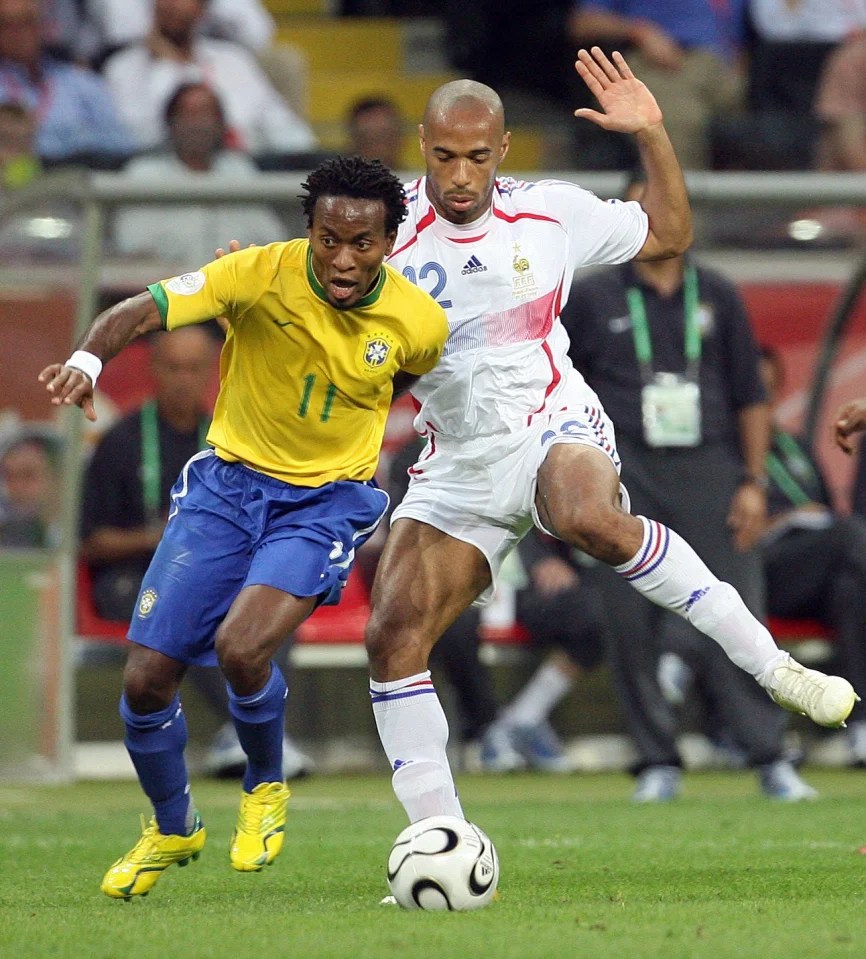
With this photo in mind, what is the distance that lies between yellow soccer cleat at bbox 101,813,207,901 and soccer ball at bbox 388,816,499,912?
2.80 feet

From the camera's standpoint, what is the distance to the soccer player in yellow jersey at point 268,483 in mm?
5508

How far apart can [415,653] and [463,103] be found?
164 cm

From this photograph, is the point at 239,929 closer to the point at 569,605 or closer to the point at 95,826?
the point at 95,826

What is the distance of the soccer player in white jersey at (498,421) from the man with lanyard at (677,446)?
2.47m

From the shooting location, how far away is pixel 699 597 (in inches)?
219

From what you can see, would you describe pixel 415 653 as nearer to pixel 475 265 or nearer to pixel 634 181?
pixel 475 265

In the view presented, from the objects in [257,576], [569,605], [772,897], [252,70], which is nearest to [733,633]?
[772,897]

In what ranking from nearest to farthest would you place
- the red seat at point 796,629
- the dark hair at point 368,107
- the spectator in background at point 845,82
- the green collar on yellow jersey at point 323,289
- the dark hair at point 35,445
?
the green collar on yellow jersey at point 323,289
the dark hair at point 35,445
the red seat at point 796,629
the dark hair at point 368,107
the spectator in background at point 845,82

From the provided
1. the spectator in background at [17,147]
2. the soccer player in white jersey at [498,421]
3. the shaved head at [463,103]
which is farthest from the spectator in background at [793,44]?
the shaved head at [463,103]

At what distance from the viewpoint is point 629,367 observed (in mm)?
8609

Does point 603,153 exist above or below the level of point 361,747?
above

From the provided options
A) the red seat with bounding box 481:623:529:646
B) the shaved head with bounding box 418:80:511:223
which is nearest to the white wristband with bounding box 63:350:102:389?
the shaved head with bounding box 418:80:511:223

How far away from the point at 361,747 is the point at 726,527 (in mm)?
2754

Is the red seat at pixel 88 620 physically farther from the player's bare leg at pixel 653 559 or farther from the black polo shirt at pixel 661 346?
the player's bare leg at pixel 653 559
